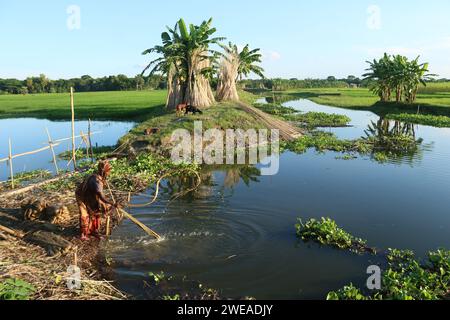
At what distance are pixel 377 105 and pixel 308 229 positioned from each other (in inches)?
1273

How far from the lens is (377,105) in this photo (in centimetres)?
3681

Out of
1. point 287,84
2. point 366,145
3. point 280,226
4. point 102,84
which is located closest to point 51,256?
point 280,226

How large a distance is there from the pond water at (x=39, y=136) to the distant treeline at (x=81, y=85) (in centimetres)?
4507

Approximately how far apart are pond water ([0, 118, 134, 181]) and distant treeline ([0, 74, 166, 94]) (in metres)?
45.1

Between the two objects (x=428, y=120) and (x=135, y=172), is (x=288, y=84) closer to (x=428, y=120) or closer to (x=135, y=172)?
(x=428, y=120)

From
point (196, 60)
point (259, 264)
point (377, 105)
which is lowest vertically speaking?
point (259, 264)

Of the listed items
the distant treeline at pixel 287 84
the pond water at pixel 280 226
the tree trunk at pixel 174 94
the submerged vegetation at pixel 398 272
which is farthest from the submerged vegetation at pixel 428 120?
the distant treeline at pixel 287 84

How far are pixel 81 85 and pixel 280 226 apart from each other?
80.7m

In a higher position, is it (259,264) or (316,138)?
(316,138)

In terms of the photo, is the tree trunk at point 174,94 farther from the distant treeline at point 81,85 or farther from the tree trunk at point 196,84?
the distant treeline at point 81,85

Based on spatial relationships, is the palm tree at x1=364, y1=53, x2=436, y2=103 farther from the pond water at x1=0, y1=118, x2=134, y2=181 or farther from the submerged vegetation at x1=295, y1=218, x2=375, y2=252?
the submerged vegetation at x1=295, y1=218, x2=375, y2=252
